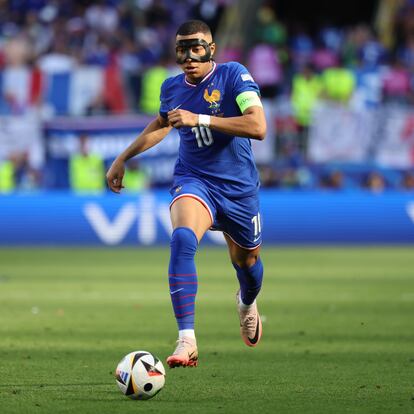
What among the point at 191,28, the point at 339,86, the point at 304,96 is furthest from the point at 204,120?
the point at 339,86

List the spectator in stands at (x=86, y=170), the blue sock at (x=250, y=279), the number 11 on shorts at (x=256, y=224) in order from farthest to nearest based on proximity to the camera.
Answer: the spectator in stands at (x=86, y=170) → the blue sock at (x=250, y=279) → the number 11 on shorts at (x=256, y=224)

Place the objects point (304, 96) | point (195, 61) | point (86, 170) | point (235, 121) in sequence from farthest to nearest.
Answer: point (304, 96)
point (86, 170)
point (195, 61)
point (235, 121)

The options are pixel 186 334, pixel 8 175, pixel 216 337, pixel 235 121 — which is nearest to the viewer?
pixel 186 334

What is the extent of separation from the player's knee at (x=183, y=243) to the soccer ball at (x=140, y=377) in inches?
32.1

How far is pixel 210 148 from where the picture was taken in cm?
789

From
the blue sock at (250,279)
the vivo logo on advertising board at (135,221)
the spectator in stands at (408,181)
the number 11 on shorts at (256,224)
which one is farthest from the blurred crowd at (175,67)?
the number 11 on shorts at (256,224)

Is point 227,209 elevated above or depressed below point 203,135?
below

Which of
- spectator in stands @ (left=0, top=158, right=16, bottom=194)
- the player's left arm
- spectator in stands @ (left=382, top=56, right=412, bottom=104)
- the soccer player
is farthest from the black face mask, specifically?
spectator in stands @ (left=382, top=56, right=412, bottom=104)

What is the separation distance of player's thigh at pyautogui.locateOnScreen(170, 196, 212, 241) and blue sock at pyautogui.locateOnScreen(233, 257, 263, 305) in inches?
35.7

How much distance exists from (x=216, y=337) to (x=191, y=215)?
98.1 inches

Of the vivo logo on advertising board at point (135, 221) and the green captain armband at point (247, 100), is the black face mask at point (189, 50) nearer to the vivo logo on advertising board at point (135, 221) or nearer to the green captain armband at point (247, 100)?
the green captain armband at point (247, 100)

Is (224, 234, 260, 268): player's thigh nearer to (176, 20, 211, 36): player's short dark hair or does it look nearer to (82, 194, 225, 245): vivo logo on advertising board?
(176, 20, 211, 36): player's short dark hair

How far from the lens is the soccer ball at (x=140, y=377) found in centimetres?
657

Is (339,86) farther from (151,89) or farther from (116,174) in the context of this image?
(116,174)
